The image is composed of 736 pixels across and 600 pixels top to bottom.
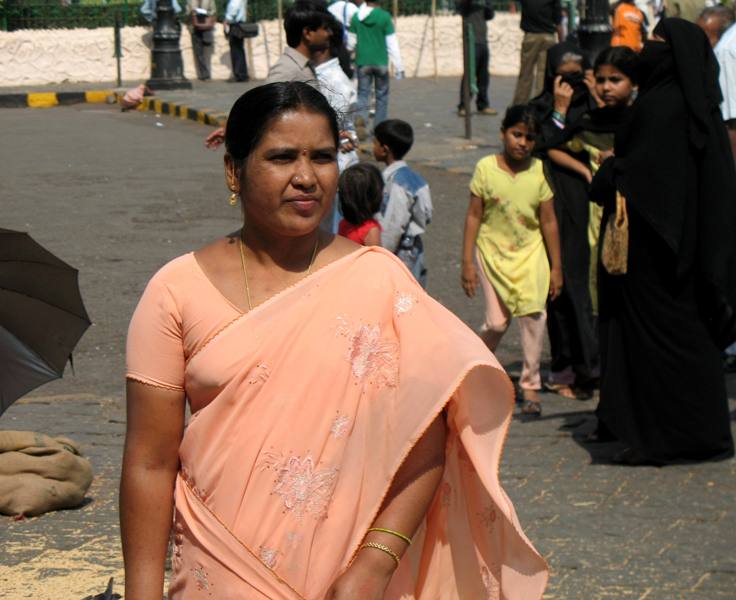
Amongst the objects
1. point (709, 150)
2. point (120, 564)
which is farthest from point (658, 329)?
point (120, 564)

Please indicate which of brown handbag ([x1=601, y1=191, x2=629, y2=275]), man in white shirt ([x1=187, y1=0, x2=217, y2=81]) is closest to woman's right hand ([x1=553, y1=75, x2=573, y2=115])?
brown handbag ([x1=601, y1=191, x2=629, y2=275])

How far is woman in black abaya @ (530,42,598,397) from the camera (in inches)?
332

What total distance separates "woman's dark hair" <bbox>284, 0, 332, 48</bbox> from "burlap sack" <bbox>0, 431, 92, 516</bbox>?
11.2ft

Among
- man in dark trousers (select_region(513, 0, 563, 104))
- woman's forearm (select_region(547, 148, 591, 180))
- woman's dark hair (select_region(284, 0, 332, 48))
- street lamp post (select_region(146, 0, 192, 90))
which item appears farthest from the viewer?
street lamp post (select_region(146, 0, 192, 90))

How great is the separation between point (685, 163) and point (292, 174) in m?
4.34

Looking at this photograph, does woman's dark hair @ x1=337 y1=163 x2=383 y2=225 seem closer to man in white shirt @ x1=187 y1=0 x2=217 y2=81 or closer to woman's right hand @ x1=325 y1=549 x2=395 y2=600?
woman's right hand @ x1=325 y1=549 x2=395 y2=600

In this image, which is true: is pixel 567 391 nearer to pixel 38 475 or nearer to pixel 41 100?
pixel 38 475

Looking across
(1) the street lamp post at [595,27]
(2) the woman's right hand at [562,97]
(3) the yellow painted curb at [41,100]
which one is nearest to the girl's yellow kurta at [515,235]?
(2) the woman's right hand at [562,97]

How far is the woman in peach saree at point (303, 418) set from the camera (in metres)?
2.89

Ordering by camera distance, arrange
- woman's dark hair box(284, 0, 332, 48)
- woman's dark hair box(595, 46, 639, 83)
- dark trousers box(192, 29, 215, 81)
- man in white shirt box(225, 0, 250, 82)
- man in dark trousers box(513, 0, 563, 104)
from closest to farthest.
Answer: woman's dark hair box(595, 46, 639, 83) < woman's dark hair box(284, 0, 332, 48) < man in dark trousers box(513, 0, 563, 104) < man in white shirt box(225, 0, 250, 82) < dark trousers box(192, 29, 215, 81)

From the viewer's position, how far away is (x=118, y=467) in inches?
277

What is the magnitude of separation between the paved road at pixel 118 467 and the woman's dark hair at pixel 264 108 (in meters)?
2.81

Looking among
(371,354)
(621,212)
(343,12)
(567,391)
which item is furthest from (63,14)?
(371,354)

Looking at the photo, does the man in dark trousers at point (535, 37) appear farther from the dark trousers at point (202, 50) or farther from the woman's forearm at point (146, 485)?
the woman's forearm at point (146, 485)
